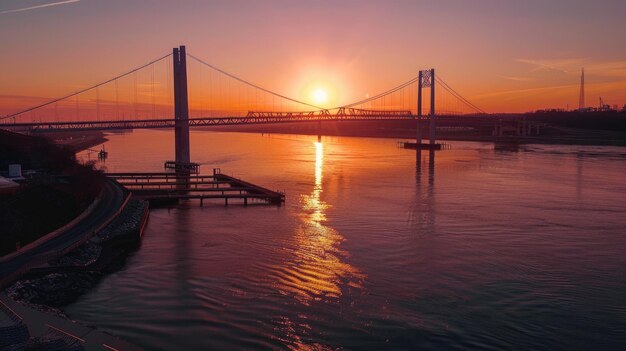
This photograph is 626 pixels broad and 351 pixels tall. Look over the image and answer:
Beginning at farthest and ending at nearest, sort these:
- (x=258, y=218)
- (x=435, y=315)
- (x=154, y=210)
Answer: (x=154, y=210) < (x=258, y=218) < (x=435, y=315)

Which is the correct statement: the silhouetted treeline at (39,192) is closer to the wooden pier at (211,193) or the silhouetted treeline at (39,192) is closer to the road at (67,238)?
the road at (67,238)

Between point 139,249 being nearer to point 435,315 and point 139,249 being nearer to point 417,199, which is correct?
point 435,315

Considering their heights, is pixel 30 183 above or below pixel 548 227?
above

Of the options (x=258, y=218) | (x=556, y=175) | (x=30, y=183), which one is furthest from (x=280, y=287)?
(x=556, y=175)

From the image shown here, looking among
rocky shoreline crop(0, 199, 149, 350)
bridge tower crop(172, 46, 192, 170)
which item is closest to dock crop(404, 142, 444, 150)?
bridge tower crop(172, 46, 192, 170)

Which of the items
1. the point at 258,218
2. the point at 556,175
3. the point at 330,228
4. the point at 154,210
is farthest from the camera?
the point at 556,175

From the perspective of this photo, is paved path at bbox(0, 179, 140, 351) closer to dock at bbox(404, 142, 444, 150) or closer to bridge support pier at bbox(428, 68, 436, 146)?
dock at bbox(404, 142, 444, 150)

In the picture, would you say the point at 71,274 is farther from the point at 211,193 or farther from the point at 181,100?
the point at 181,100
